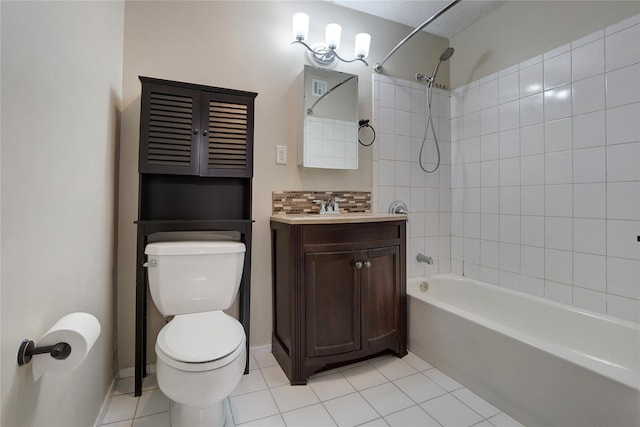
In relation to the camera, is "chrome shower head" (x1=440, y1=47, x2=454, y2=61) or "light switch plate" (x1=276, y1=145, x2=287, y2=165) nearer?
"light switch plate" (x1=276, y1=145, x2=287, y2=165)

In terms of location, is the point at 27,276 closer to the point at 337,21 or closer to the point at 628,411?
the point at 628,411

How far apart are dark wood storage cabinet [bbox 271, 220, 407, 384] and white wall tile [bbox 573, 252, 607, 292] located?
103 centimetres

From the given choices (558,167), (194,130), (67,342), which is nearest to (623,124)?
(558,167)

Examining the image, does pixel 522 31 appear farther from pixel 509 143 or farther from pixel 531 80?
pixel 509 143

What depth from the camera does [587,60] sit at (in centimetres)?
169

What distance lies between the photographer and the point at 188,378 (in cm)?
105

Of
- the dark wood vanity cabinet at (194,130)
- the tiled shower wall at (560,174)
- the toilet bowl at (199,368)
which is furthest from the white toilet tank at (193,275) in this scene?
the tiled shower wall at (560,174)

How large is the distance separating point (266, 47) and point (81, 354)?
186 cm

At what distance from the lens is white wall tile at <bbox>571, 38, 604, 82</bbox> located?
165 centimetres

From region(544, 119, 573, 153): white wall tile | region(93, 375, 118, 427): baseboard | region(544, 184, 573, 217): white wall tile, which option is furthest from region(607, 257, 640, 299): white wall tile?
region(93, 375, 118, 427): baseboard

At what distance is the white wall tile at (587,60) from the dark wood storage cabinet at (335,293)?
52.8 inches

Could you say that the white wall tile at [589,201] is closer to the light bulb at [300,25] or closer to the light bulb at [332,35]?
the light bulb at [332,35]

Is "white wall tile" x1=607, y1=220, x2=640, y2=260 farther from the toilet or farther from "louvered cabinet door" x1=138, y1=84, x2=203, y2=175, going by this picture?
"louvered cabinet door" x1=138, y1=84, x2=203, y2=175

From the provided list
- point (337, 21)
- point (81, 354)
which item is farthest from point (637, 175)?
point (81, 354)
